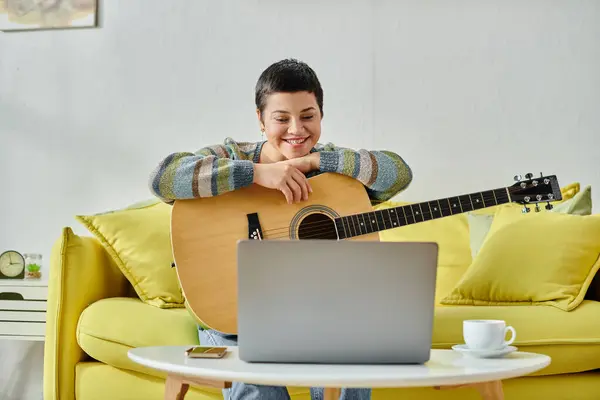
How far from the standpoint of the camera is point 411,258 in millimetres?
1091

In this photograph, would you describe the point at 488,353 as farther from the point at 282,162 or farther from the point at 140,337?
the point at 140,337

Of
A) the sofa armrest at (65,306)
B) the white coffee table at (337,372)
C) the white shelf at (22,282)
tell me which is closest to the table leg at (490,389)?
the white coffee table at (337,372)

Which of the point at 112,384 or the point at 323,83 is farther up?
the point at 323,83

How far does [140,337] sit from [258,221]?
683mm

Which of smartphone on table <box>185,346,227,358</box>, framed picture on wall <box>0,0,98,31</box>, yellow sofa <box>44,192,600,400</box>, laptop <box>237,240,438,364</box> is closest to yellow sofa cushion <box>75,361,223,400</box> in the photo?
yellow sofa <box>44,192,600,400</box>

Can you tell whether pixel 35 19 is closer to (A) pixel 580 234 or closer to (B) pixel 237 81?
(B) pixel 237 81

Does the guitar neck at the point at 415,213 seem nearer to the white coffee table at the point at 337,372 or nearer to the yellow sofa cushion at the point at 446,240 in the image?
the white coffee table at the point at 337,372

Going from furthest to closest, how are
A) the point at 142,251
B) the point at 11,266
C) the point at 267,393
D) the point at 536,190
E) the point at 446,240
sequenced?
the point at 11,266
the point at 446,240
the point at 142,251
the point at 536,190
the point at 267,393

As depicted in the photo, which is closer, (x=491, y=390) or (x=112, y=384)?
(x=491, y=390)

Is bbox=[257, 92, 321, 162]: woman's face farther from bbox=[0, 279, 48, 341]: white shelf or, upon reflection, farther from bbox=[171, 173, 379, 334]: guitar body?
bbox=[0, 279, 48, 341]: white shelf

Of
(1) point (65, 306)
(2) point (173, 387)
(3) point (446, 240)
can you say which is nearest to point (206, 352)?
(2) point (173, 387)

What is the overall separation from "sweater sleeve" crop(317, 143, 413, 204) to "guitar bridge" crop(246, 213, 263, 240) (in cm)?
22

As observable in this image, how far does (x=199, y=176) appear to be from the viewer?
1.86 m

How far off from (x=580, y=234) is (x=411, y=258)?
1.46 m
